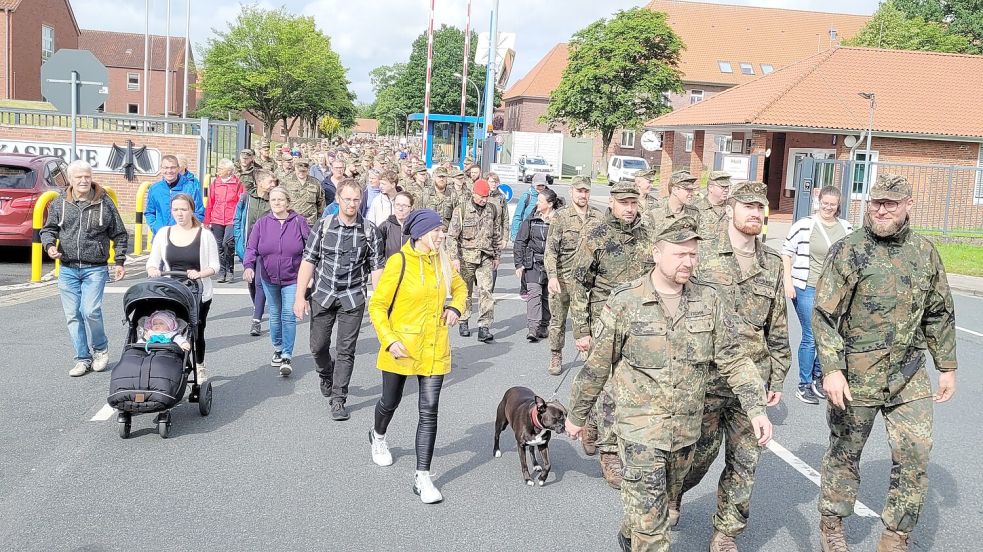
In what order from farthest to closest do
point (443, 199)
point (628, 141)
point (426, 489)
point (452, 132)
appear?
point (628, 141), point (452, 132), point (443, 199), point (426, 489)

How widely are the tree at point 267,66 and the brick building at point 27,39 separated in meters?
9.36

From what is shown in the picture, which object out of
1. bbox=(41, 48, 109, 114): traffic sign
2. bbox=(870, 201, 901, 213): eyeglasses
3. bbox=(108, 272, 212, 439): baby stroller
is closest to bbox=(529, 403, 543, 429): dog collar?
bbox=(870, 201, 901, 213): eyeglasses

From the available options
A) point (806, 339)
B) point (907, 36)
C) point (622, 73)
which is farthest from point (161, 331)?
point (622, 73)

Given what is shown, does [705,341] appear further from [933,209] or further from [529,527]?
[933,209]

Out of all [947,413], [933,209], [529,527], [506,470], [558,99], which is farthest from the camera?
[558,99]

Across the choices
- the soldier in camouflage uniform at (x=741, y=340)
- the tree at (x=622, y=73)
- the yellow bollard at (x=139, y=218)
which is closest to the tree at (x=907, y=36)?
the tree at (x=622, y=73)

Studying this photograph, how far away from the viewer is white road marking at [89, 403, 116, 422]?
729 centimetres

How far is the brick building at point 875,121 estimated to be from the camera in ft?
98.6

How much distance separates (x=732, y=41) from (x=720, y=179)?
68960 millimetres

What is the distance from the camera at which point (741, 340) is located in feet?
16.2

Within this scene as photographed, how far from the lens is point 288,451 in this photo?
6.69 m

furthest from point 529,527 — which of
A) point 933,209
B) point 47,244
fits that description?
point 933,209

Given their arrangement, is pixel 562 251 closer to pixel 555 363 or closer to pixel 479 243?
pixel 555 363

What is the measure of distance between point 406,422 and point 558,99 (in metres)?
55.9
